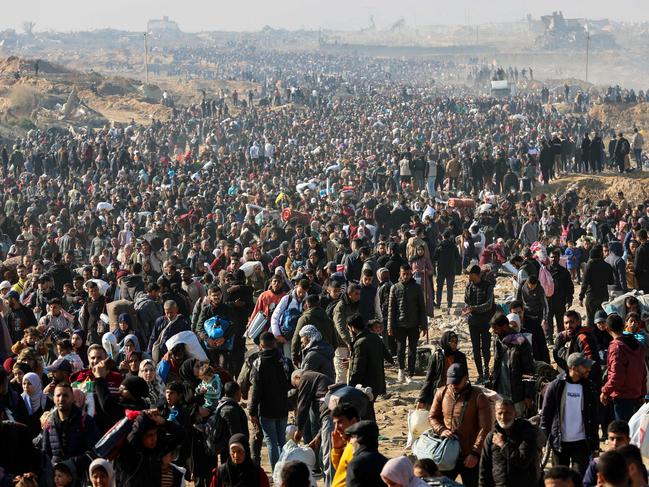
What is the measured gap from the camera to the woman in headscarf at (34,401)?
338 inches

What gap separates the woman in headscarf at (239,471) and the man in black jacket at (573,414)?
2234mm

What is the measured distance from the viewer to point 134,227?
2277 cm

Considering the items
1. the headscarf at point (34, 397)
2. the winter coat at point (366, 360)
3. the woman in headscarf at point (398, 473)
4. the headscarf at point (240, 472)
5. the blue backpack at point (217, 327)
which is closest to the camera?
the woman in headscarf at point (398, 473)

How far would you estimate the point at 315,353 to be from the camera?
9.91 meters

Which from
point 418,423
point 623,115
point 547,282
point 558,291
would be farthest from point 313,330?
point 623,115

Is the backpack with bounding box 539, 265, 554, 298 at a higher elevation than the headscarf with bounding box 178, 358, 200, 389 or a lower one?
lower

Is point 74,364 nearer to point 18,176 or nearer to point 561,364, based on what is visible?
point 561,364

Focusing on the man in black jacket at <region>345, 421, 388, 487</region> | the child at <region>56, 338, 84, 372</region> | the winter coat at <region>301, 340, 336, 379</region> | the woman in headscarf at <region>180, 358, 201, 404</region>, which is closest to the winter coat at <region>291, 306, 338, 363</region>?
the winter coat at <region>301, 340, 336, 379</region>

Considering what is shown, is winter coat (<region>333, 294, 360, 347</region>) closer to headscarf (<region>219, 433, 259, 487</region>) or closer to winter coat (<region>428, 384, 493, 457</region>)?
winter coat (<region>428, 384, 493, 457</region>)

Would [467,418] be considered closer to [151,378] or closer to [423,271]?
[151,378]

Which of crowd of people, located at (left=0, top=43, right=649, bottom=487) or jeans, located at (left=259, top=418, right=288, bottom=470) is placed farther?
jeans, located at (left=259, top=418, right=288, bottom=470)

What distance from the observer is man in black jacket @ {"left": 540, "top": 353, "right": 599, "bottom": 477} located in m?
8.16

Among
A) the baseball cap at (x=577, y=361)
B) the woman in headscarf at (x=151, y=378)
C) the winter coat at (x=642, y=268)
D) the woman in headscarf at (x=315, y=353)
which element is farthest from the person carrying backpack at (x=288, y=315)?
the winter coat at (x=642, y=268)

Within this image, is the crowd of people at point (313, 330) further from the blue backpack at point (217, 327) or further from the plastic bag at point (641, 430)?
the plastic bag at point (641, 430)
